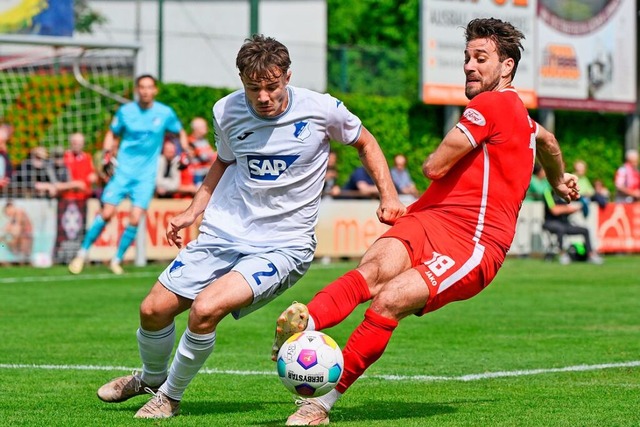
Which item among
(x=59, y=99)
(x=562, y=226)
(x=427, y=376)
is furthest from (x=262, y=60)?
(x=562, y=226)

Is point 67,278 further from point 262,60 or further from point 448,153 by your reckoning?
point 448,153

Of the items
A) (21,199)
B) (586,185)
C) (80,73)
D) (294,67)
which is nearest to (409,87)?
(294,67)

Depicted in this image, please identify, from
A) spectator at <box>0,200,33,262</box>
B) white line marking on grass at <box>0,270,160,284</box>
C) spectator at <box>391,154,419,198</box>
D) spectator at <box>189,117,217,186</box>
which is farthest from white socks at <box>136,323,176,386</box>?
spectator at <box>391,154,419,198</box>

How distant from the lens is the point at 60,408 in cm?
705

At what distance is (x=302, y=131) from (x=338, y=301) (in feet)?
3.40

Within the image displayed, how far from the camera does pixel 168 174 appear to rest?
1992 centimetres

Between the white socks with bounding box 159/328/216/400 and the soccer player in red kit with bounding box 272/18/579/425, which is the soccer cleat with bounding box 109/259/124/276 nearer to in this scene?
the white socks with bounding box 159/328/216/400

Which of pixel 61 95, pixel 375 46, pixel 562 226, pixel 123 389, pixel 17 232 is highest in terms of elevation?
pixel 375 46

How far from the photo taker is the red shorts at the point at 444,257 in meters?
6.40

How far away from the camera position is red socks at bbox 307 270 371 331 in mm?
6125

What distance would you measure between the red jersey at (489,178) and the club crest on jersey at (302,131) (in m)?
0.73

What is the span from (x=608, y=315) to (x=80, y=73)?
1123cm

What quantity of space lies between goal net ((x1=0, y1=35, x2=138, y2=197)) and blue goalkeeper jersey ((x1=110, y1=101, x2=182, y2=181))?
4.54 meters

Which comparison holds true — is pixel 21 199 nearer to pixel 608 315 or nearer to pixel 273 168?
pixel 608 315
